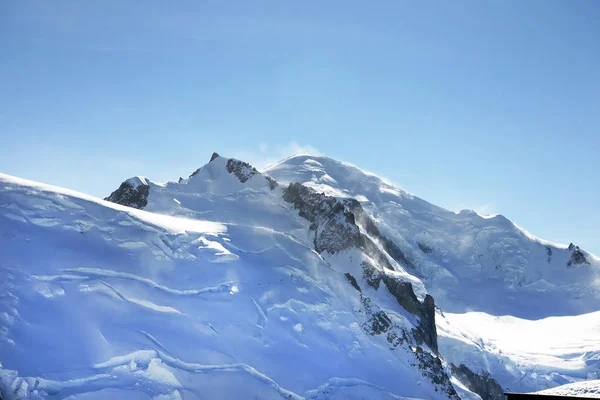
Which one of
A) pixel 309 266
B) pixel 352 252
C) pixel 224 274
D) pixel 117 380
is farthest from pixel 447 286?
pixel 117 380

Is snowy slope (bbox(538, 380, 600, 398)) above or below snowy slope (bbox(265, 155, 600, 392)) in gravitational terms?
below

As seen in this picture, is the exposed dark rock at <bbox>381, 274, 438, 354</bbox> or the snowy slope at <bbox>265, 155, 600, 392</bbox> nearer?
the exposed dark rock at <bbox>381, 274, 438, 354</bbox>

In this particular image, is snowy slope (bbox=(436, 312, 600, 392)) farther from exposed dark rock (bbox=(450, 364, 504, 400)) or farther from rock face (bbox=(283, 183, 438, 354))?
rock face (bbox=(283, 183, 438, 354))

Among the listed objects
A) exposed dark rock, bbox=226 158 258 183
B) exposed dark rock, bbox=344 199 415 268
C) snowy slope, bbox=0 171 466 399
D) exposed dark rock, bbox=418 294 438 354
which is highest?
exposed dark rock, bbox=344 199 415 268

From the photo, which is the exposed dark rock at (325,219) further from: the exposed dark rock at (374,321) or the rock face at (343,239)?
the exposed dark rock at (374,321)

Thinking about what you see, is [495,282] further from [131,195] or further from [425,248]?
[131,195]

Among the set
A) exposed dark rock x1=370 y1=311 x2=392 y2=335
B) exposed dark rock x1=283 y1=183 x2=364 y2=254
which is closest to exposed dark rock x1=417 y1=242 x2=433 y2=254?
exposed dark rock x1=283 y1=183 x2=364 y2=254

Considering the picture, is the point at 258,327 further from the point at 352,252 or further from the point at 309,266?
the point at 352,252
